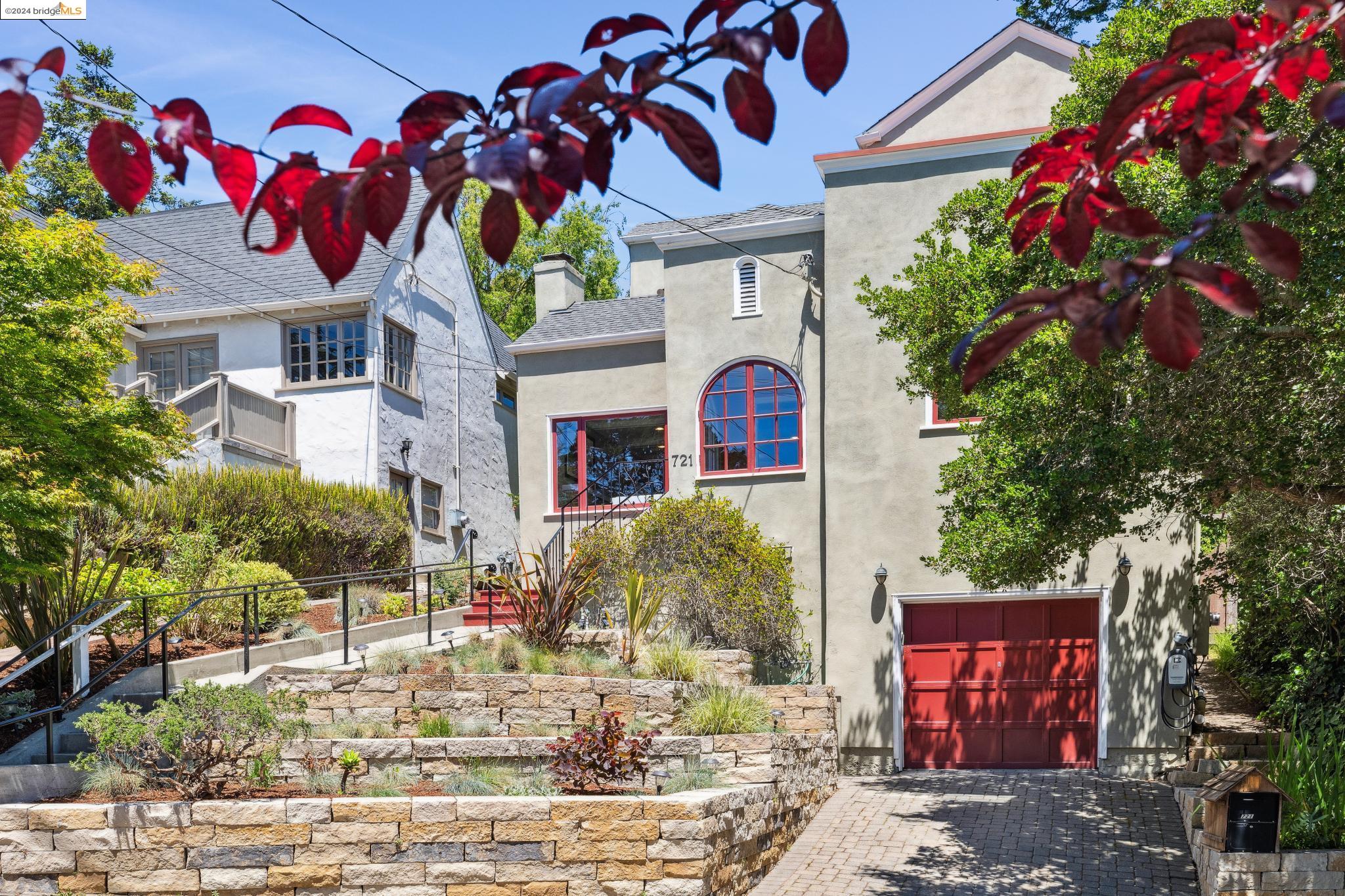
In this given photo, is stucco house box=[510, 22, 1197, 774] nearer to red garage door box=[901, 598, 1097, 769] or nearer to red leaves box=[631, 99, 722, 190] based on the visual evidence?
red garage door box=[901, 598, 1097, 769]

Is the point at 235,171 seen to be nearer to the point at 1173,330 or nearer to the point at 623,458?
the point at 1173,330

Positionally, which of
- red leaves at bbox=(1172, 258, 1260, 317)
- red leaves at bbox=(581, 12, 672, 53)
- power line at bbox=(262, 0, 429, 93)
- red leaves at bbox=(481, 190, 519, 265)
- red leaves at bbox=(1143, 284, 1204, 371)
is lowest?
red leaves at bbox=(1143, 284, 1204, 371)

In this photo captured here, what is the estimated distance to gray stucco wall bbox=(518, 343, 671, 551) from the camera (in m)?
16.1

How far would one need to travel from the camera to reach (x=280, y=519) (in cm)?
1514

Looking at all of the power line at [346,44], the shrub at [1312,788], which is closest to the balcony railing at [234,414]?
the power line at [346,44]

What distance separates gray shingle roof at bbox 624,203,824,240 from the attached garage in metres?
5.51

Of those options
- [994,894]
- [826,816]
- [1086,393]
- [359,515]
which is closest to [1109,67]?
[1086,393]

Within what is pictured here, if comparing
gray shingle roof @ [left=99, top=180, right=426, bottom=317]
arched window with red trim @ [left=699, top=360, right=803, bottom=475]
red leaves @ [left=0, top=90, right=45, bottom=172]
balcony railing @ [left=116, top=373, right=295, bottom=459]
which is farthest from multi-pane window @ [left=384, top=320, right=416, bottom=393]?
red leaves @ [left=0, top=90, right=45, bottom=172]

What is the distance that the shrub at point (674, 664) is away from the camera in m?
11.5

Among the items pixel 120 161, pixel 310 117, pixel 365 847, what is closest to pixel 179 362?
pixel 365 847

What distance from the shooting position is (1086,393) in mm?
8531

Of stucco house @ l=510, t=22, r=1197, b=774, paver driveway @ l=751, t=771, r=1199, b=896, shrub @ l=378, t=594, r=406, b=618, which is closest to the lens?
paver driveway @ l=751, t=771, r=1199, b=896

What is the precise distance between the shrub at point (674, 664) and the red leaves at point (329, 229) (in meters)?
9.85

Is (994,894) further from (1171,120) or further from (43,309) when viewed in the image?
(43,309)
